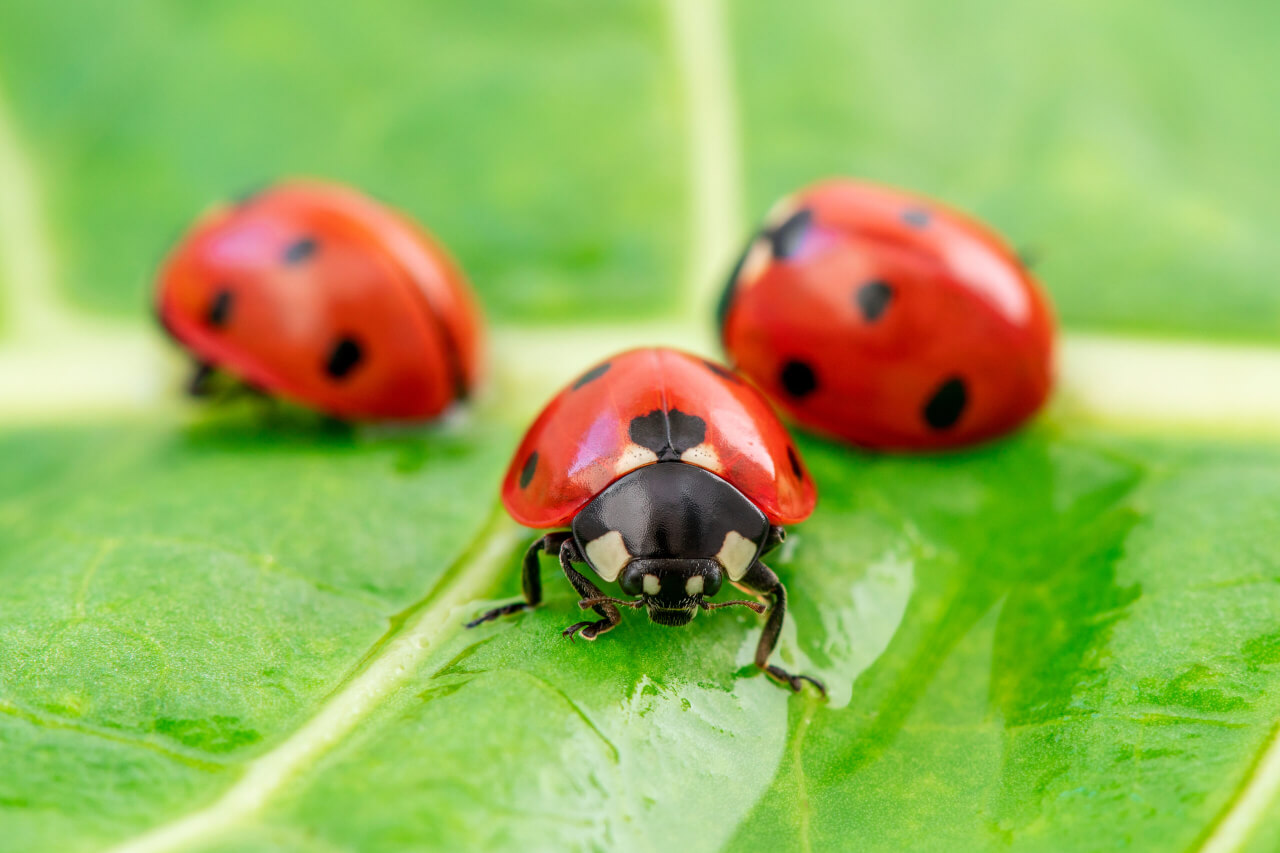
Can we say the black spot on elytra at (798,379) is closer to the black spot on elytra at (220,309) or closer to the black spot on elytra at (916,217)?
the black spot on elytra at (916,217)

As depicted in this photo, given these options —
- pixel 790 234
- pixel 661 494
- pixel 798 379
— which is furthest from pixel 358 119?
pixel 661 494

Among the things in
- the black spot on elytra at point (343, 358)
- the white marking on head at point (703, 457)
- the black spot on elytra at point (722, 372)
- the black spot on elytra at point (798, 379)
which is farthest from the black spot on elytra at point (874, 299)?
the black spot on elytra at point (343, 358)

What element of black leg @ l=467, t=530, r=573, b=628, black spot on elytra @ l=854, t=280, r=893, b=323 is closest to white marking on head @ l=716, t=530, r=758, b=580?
black leg @ l=467, t=530, r=573, b=628

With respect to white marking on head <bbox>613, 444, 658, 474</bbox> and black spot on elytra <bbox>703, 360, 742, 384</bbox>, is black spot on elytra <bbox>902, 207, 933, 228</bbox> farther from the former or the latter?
white marking on head <bbox>613, 444, 658, 474</bbox>

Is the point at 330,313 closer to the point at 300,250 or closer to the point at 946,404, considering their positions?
the point at 300,250

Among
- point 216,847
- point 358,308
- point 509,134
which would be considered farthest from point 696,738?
point 509,134

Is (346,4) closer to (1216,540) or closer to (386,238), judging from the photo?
(386,238)
